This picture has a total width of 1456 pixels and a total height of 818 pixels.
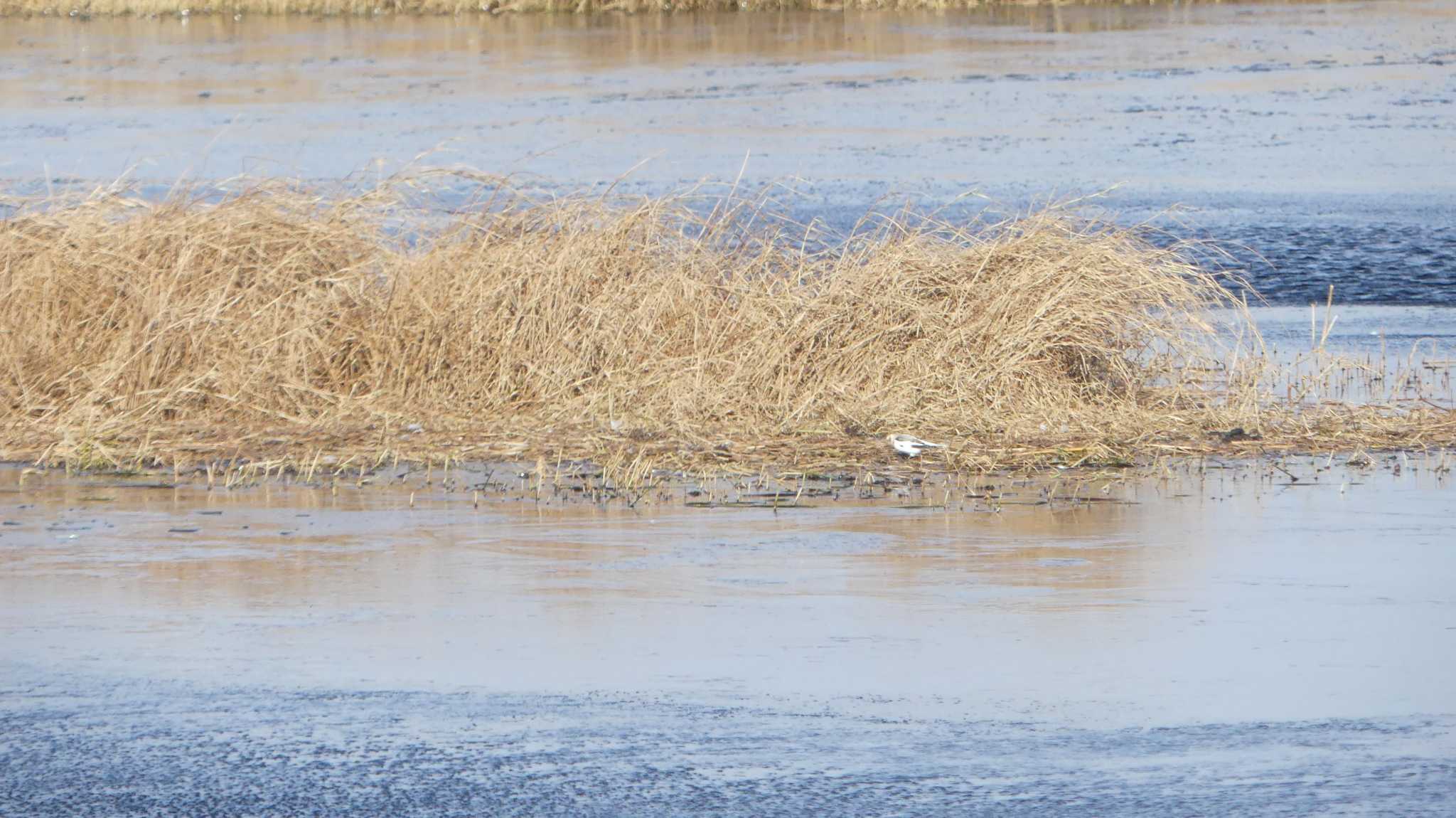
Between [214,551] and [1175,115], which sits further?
[1175,115]

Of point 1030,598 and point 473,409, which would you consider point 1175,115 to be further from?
point 1030,598

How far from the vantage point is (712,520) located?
8.53 metres

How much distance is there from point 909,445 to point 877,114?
1861 centimetres

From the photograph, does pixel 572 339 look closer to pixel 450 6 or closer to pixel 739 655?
pixel 739 655

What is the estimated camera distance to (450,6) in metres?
52.9

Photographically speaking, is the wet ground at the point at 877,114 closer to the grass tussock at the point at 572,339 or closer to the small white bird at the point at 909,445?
the grass tussock at the point at 572,339

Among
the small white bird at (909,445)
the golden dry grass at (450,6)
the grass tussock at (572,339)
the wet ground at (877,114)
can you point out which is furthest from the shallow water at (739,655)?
the golden dry grass at (450,6)

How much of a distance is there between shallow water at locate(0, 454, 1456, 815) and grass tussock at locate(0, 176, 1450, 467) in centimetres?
145

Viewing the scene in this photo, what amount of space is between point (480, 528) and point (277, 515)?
1.02 metres

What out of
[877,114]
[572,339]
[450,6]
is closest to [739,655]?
[572,339]

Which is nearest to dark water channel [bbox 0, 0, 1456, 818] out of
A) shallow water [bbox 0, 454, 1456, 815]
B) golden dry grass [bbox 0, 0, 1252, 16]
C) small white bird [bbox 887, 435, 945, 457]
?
shallow water [bbox 0, 454, 1456, 815]

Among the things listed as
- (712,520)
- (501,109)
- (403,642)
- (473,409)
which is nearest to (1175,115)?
(501,109)

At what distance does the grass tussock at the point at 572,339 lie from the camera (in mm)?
10445

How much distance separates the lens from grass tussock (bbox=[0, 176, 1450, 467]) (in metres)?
10.4
